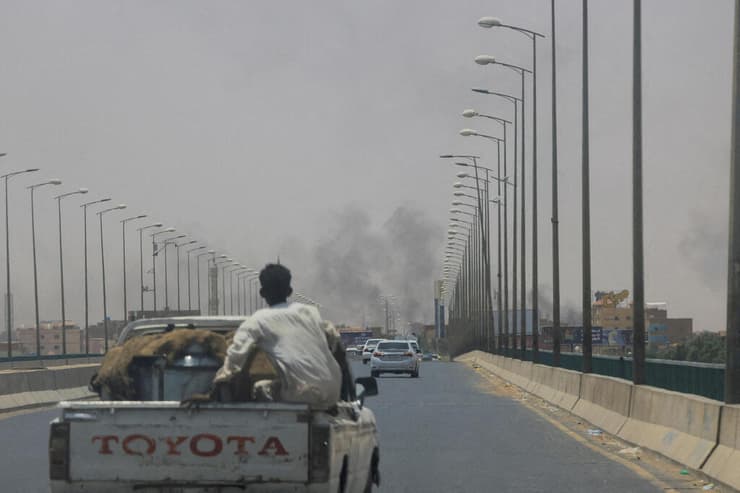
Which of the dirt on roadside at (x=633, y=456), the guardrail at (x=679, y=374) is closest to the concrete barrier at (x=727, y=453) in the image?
the dirt on roadside at (x=633, y=456)

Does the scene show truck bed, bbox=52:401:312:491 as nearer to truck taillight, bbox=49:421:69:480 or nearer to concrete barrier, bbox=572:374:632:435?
truck taillight, bbox=49:421:69:480

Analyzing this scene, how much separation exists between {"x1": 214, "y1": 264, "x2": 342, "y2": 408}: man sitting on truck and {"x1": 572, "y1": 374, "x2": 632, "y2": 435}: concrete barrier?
14.0m

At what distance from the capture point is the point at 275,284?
1155cm

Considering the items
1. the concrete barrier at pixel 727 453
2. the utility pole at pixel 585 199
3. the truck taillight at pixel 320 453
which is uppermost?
the utility pole at pixel 585 199

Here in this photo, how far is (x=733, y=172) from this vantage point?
62.6 ft

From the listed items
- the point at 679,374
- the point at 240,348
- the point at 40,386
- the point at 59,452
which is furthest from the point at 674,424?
the point at 40,386

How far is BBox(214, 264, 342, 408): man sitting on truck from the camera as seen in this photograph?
11.0m

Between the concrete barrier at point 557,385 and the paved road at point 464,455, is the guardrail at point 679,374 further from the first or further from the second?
the paved road at point 464,455

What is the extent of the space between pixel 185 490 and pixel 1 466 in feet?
33.1

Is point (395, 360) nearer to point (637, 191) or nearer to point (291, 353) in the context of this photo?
point (637, 191)

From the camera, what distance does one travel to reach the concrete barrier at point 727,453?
16188 mm

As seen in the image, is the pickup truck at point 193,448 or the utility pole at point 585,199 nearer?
the pickup truck at point 193,448

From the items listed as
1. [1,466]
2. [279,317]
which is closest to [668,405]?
[1,466]

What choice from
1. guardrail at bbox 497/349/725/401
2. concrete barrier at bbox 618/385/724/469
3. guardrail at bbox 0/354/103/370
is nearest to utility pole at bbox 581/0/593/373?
guardrail at bbox 497/349/725/401
